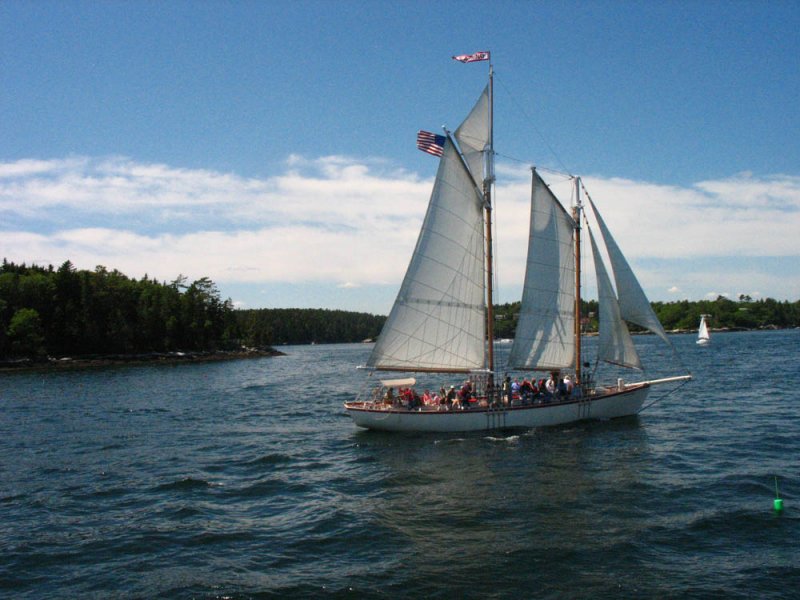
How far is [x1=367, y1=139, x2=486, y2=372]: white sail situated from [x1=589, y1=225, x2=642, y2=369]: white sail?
25.8 feet

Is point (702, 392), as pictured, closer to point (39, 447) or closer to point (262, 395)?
point (262, 395)

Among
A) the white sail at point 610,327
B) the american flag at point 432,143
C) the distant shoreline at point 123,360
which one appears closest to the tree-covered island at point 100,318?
the distant shoreline at point 123,360

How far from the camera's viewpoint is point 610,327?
40.2 metres

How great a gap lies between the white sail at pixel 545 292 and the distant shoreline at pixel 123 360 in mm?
92669

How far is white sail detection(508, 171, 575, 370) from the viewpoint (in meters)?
39.3

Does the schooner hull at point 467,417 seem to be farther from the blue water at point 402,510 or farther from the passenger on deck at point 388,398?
the passenger on deck at point 388,398

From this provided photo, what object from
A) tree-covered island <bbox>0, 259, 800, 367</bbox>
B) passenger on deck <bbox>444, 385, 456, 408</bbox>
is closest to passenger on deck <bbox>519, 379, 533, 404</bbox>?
passenger on deck <bbox>444, 385, 456, 408</bbox>

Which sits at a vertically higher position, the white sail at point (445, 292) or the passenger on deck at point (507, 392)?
the white sail at point (445, 292)

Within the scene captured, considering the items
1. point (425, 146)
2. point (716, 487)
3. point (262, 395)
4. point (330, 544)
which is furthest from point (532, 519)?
point (262, 395)

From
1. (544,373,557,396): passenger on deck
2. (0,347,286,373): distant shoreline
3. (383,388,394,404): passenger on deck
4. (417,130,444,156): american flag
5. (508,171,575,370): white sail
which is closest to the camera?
(417,130,444,156): american flag

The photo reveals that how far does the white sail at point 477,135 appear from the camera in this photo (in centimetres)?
3791

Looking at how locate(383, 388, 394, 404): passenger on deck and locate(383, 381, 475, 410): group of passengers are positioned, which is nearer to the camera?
locate(383, 381, 475, 410): group of passengers

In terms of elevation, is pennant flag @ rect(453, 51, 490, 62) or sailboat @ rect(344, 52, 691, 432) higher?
pennant flag @ rect(453, 51, 490, 62)

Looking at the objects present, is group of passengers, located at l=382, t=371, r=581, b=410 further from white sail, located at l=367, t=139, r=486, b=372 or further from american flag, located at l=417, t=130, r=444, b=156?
american flag, located at l=417, t=130, r=444, b=156
